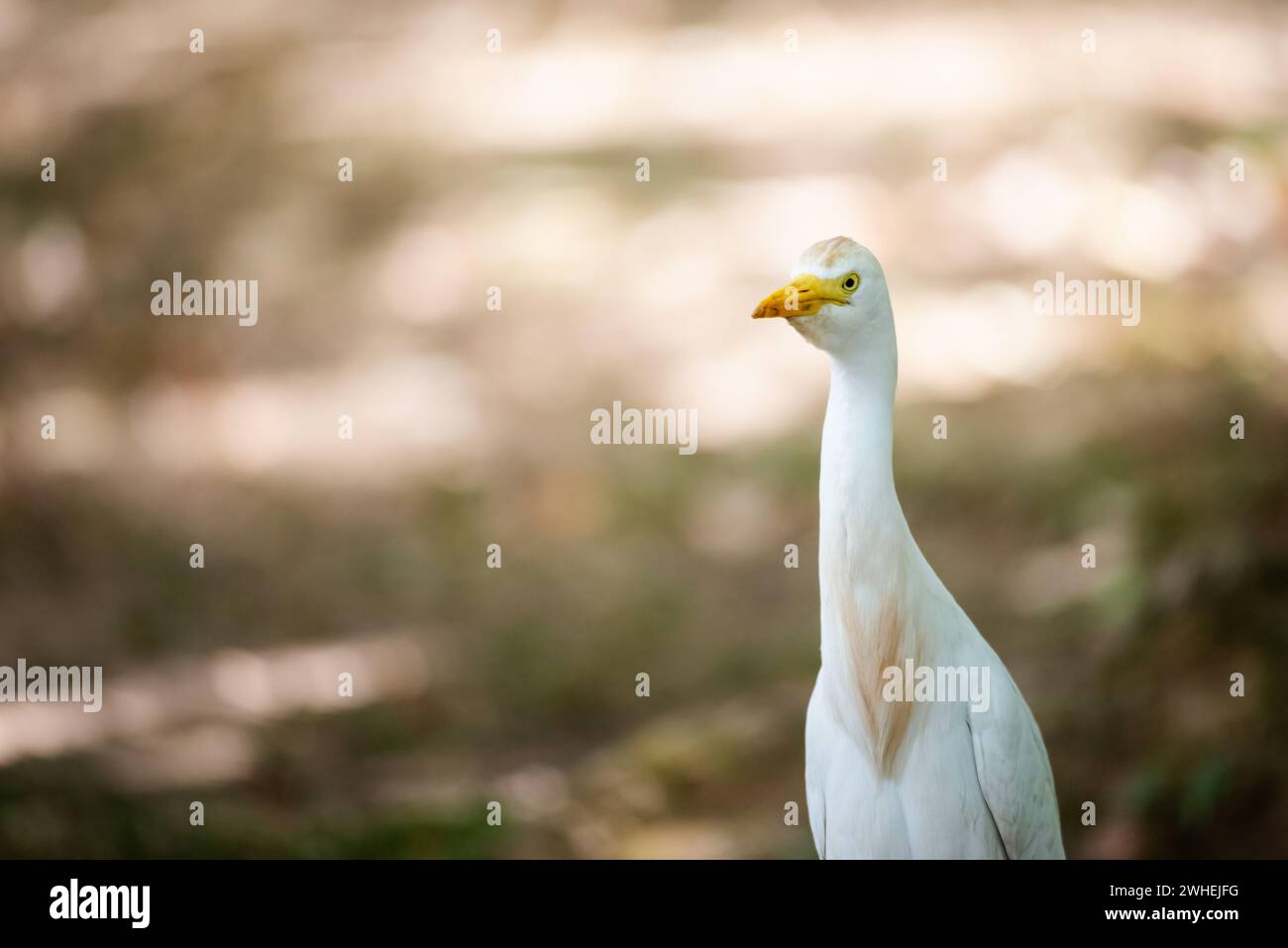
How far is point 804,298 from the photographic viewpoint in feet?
8.41

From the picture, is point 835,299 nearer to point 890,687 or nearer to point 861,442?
point 861,442

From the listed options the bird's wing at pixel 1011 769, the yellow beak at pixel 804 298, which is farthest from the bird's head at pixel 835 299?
the bird's wing at pixel 1011 769

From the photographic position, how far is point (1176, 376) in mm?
6309

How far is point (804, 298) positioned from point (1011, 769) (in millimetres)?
1135

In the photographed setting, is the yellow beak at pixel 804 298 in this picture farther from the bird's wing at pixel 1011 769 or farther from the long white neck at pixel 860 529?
the bird's wing at pixel 1011 769

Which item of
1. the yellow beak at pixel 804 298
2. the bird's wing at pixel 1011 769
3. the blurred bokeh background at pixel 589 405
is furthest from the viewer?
the blurred bokeh background at pixel 589 405

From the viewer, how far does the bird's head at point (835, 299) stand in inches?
101

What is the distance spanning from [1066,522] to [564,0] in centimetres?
502

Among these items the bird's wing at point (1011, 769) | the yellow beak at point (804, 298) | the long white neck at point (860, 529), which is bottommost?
the bird's wing at point (1011, 769)

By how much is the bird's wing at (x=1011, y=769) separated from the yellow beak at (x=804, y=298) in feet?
3.07
